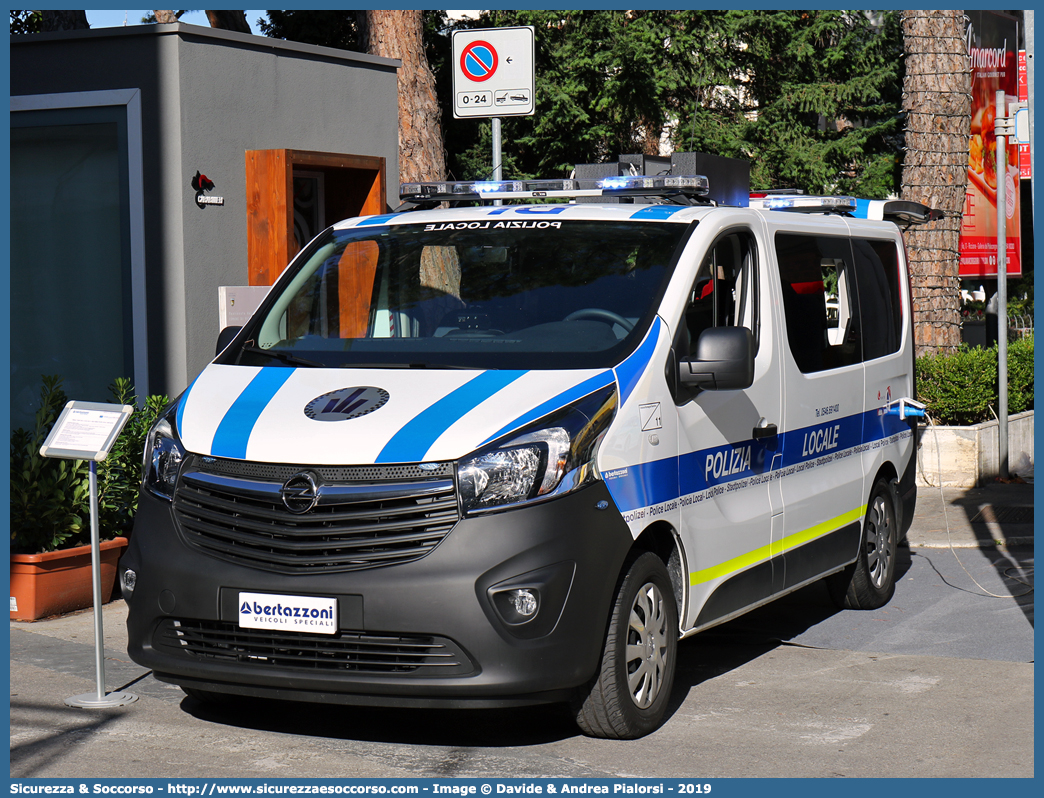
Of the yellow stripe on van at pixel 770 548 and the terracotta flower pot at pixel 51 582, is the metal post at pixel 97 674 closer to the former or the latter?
the terracotta flower pot at pixel 51 582

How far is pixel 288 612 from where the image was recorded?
15.9 ft

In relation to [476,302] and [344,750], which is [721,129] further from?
[344,750]

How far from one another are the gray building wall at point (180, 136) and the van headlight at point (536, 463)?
17.4ft

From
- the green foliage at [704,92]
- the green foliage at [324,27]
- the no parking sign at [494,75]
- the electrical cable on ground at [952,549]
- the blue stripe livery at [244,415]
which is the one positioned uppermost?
the green foliage at [324,27]

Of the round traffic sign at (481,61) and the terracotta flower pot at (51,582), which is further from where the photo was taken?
the round traffic sign at (481,61)

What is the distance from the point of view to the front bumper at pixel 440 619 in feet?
15.5

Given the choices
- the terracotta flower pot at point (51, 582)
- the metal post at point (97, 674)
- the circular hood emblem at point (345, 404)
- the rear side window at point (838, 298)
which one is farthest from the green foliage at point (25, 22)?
the circular hood emblem at point (345, 404)

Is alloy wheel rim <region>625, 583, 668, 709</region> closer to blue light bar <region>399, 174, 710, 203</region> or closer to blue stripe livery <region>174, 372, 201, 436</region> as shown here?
blue stripe livery <region>174, 372, 201, 436</region>

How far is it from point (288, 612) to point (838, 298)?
411cm

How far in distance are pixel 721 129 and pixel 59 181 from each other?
40.0 feet

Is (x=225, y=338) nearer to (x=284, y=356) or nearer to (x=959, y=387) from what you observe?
(x=284, y=356)

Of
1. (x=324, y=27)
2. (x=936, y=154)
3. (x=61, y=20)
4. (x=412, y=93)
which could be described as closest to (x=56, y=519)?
(x=412, y=93)

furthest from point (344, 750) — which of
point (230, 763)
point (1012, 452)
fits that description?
point (1012, 452)

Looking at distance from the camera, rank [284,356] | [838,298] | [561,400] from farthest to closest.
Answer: [838,298] < [284,356] < [561,400]
